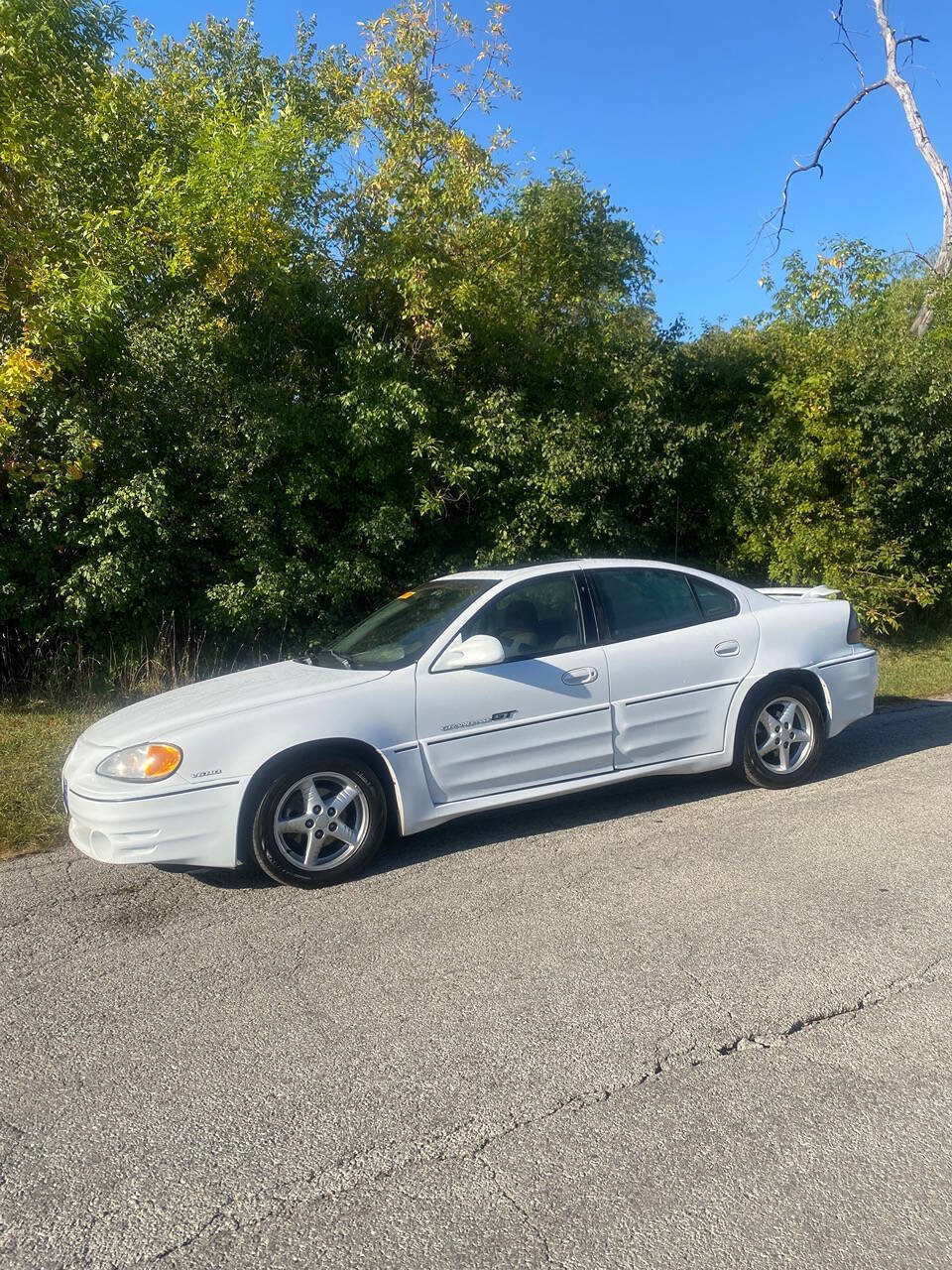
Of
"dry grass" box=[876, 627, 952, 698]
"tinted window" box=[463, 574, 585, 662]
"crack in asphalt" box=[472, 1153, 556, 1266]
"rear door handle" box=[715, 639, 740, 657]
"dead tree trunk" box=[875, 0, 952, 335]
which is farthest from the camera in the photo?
"dead tree trunk" box=[875, 0, 952, 335]

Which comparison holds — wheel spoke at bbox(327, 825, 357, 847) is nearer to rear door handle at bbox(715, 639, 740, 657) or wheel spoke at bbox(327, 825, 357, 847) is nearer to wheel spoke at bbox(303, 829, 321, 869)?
wheel spoke at bbox(303, 829, 321, 869)

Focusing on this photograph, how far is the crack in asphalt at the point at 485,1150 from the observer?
2.67 m

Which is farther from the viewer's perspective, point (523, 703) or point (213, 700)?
point (523, 703)

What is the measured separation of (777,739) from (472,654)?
2271 millimetres

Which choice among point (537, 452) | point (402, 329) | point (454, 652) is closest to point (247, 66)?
point (402, 329)

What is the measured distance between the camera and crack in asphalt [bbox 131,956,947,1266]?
8.77 ft

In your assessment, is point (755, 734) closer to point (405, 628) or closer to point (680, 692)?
point (680, 692)

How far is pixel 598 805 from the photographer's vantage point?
6500 mm

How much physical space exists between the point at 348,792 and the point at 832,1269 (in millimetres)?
3220

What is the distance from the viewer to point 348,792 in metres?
5.21

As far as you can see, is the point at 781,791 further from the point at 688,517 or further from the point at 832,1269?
the point at 688,517

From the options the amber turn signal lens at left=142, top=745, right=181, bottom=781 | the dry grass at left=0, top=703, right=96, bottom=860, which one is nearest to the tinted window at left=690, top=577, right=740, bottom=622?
the amber turn signal lens at left=142, top=745, right=181, bottom=781

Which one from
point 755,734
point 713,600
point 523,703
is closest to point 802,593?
point 713,600

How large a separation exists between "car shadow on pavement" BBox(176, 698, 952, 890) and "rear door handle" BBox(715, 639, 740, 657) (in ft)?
3.01
